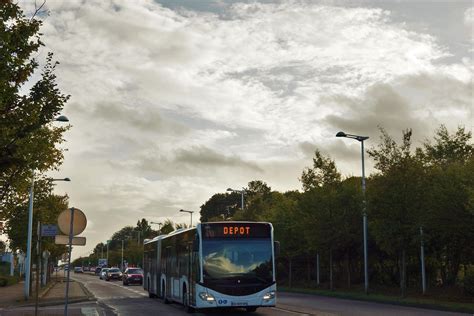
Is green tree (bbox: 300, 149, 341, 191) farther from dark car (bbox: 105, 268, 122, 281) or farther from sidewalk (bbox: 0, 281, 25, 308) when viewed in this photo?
dark car (bbox: 105, 268, 122, 281)

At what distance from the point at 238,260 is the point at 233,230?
1.02 meters

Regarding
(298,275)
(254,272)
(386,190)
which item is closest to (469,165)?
(386,190)

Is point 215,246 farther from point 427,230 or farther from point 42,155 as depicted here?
point 427,230

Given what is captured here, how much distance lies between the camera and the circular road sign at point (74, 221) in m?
17.6

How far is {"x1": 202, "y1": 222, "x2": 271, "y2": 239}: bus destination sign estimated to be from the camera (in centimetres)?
2089

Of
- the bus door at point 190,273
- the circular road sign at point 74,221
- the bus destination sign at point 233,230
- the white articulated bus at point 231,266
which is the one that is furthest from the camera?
the bus door at point 190,273

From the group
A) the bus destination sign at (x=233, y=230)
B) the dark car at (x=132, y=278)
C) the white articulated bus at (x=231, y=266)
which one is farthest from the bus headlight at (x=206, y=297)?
the dark car at (x=132, y=278)

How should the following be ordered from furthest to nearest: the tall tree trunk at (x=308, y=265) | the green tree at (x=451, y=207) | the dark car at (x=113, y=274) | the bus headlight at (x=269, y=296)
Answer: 1. the dark car at (x=113, y=274)
2. the tall tree trunk at (x=308, y=265)
3. the green tree at (x=451, y=207)
4. the bus headlight at (x=269, y=296)

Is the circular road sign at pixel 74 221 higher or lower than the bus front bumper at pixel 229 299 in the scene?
higher

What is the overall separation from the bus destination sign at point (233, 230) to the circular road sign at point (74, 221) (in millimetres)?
4425

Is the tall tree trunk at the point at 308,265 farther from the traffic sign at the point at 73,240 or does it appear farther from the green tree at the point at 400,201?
the traffic sign at the point at 73,240

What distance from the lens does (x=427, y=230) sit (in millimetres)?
30672

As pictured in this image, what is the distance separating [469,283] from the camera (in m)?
28.2

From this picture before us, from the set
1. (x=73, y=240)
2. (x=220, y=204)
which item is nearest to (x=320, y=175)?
(x=73, y=240)
